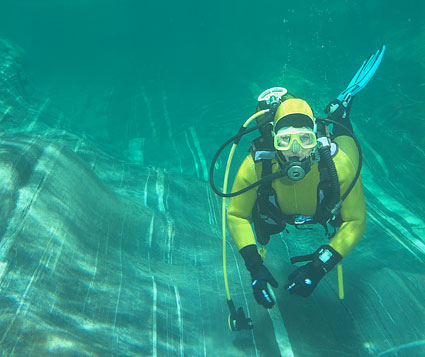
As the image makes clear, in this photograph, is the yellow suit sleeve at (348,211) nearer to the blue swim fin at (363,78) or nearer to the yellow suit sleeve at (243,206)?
the yellow suit sleeve at (243,206)

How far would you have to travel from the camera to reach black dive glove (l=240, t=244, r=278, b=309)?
2670 millimetres

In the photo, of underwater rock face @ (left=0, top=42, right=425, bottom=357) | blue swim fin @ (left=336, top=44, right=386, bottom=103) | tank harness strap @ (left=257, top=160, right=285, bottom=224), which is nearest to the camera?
underwater rock face @ (left=0, top=42, right=425, bottom=357)

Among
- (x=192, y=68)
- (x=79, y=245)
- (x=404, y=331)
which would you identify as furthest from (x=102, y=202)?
(x=192, y=68)

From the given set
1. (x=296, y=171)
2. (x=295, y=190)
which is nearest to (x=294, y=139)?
(x=296, y=171)

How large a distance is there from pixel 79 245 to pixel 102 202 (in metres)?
0.93

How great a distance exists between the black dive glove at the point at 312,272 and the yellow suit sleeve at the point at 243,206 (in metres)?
0.55

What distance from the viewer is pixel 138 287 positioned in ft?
9.92

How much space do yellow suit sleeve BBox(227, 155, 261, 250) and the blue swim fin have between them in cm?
248

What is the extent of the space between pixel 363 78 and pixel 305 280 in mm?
3623

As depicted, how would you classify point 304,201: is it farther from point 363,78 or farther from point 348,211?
point 363,78

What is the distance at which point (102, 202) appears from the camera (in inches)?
153

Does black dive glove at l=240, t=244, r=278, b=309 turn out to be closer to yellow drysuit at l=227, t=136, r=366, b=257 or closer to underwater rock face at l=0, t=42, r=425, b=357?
yellow drysuit at l=227, t=136, r=366, b=257

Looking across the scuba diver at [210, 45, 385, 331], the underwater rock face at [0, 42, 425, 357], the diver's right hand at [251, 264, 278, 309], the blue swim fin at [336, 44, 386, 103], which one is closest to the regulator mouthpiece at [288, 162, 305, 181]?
the scuba diver at [210, 45, 385, 331]

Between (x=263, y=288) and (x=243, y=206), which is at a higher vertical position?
(x=243, y=206)
